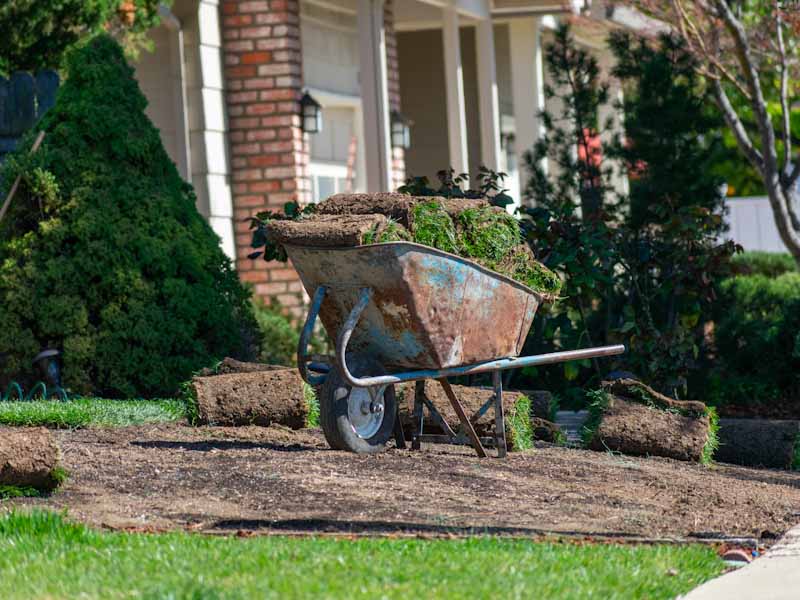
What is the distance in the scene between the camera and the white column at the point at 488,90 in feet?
56.9

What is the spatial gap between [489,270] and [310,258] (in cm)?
92

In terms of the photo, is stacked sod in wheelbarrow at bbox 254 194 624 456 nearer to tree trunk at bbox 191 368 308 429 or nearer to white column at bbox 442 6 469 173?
tree trunk at bbox 191 368 308 429

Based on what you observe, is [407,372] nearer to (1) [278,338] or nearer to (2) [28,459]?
(2) [28,459]

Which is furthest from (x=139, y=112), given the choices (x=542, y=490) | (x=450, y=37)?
(x=450, y=37)

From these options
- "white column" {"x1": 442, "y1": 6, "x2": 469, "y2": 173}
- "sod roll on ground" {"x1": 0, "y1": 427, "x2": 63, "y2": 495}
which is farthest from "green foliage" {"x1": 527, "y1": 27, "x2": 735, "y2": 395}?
"sod roll on ground" {"x1": 0, "y1": 427, "x2": 63, "y2": 495}

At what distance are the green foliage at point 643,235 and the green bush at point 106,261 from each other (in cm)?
240

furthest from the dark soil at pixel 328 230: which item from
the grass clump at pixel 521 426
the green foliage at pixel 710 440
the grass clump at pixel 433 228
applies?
the green foliage at pixel 710 440

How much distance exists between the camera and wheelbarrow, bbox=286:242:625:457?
22.1 ft

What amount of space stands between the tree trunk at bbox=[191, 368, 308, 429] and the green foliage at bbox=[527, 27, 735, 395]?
2.34 metres

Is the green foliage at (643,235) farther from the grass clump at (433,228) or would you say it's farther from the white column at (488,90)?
the white column at (488,90)

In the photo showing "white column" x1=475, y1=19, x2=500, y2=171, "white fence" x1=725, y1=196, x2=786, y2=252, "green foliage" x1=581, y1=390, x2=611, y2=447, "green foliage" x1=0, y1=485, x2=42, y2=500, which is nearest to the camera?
"green foliage" x1=0, y1=485, x2=42, y2=500

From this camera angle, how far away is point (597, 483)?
678 cm

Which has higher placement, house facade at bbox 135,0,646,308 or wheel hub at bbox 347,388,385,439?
house facade at bbox 135,0,646,308

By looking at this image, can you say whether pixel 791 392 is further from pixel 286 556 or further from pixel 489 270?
pixel 286 556
